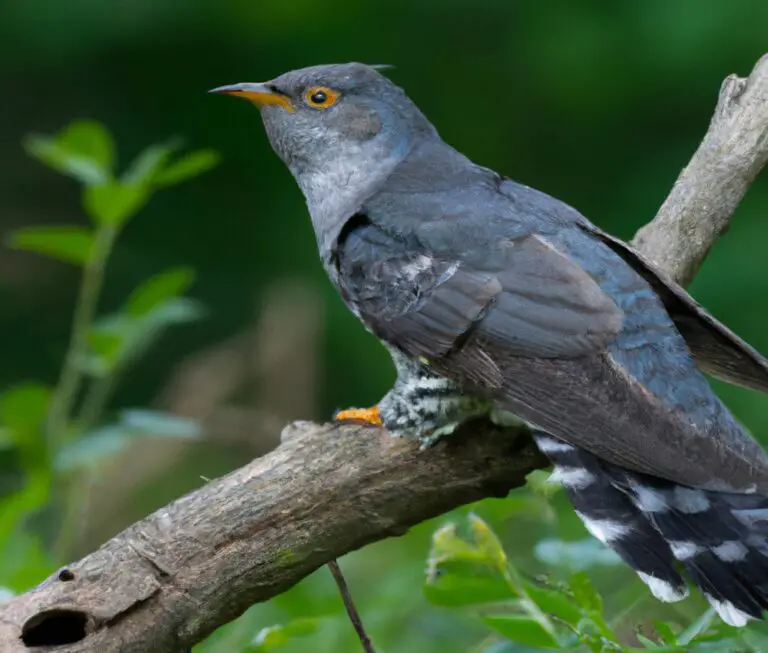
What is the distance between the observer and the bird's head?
324cm

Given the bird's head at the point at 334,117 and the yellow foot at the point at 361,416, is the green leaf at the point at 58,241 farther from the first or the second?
the yellow foot at the point at 361,416

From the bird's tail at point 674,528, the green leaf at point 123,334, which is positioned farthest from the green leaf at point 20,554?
the bird's tail at point 674,528

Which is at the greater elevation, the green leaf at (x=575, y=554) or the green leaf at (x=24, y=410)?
the green leaf at (x=575, y=554)

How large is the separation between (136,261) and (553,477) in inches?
183

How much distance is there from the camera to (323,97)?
3297 millimetres

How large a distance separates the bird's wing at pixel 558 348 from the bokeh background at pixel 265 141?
3.04 meters

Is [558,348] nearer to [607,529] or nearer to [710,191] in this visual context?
[607,529]

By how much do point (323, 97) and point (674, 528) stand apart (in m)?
1.63

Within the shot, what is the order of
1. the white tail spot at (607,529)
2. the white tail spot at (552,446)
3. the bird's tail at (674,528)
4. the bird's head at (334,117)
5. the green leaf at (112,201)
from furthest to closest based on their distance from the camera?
the bird's head at (334,117) < the green leaf at (112,201) < the white tail spot at (552,446) < the white tail spot at (607,529) < the bird's tail at (674,528)

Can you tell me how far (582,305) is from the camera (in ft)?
8.11

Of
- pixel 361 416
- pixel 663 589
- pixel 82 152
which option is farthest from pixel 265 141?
pixel 663 589

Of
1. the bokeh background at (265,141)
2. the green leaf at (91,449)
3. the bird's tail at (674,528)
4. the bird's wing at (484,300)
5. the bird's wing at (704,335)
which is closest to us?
the bird's tail at (674,528)

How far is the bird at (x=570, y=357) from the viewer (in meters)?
2.17

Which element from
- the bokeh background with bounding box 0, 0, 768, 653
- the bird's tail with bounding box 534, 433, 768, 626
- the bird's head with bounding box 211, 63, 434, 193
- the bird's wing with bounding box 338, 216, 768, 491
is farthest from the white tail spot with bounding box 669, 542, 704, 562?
the bokeh background with bounding box 0, 0, 768, 653
